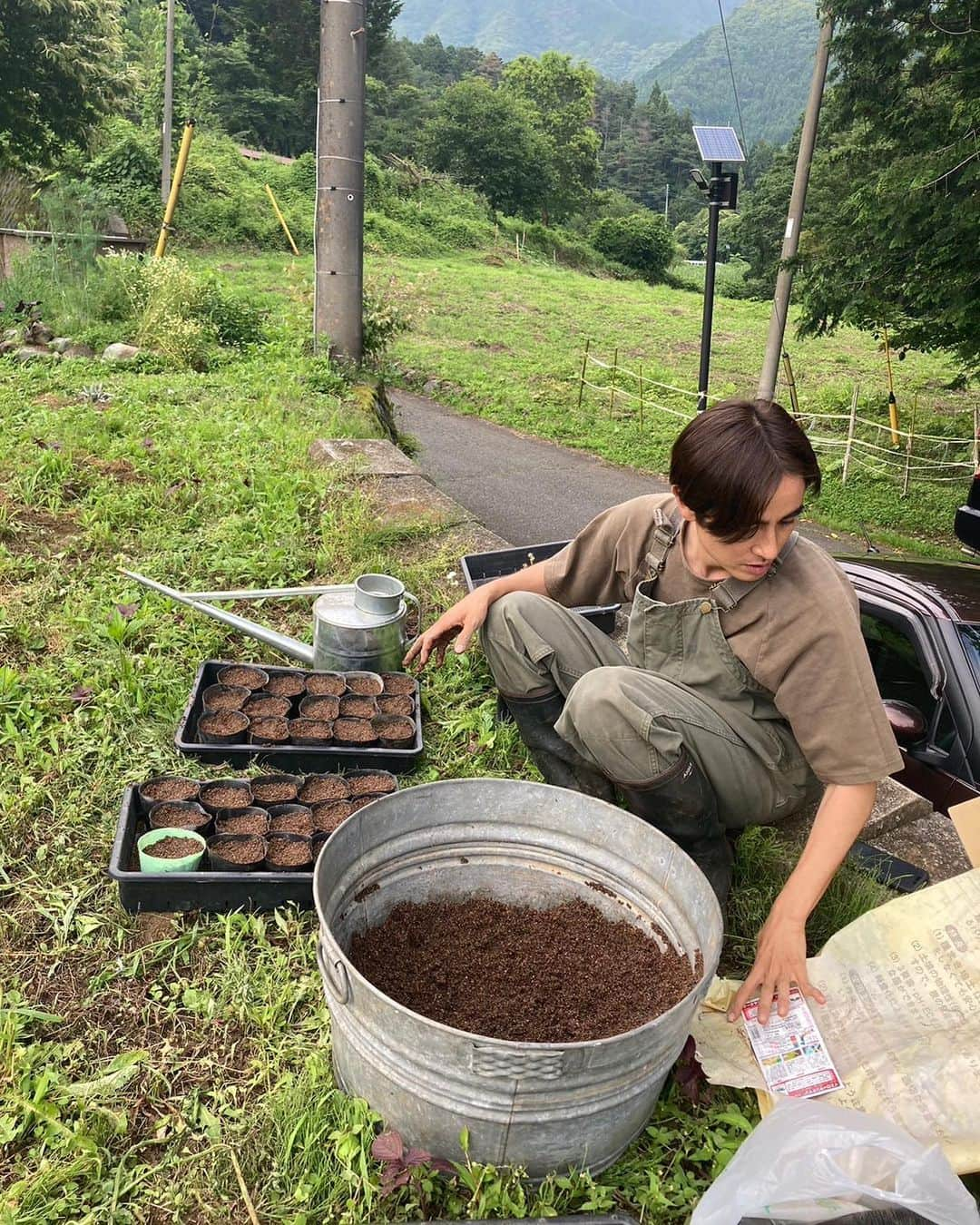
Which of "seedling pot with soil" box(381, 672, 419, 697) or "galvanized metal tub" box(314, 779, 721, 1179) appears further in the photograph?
"seedling pot with soil" box(381, 672, 419, 697)

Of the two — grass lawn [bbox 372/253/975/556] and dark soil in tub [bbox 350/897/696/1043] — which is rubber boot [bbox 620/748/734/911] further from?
grass lawn [bbox 372/253/975/556]

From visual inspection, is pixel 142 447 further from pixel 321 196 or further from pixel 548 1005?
pixel 548 1005

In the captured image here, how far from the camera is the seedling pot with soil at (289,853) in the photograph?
2.15 meters

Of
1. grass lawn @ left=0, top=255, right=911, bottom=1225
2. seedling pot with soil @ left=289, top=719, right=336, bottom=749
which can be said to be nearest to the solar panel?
grass lawn @ left=0, top=255, right=911, bottom=1225

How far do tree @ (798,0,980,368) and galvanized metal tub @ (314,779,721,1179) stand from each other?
20.3 feet

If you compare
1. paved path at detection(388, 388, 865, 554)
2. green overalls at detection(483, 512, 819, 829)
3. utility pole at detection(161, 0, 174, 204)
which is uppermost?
utility pole at detection(161, 0, 174, 204)

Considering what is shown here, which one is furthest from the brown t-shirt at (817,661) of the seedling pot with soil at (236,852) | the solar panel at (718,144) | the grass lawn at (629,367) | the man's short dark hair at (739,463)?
the solar panel at (718,144)

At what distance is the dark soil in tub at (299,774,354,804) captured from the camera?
2.46m

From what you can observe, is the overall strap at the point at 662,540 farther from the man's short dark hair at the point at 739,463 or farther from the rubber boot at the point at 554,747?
the rubber boot at the point at 554,747

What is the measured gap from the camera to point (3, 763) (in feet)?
8.23

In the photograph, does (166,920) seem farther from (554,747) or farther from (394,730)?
(554,747)

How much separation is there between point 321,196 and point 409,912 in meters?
6.36

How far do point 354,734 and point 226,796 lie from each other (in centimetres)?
42

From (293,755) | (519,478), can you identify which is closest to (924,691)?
(293,755)
